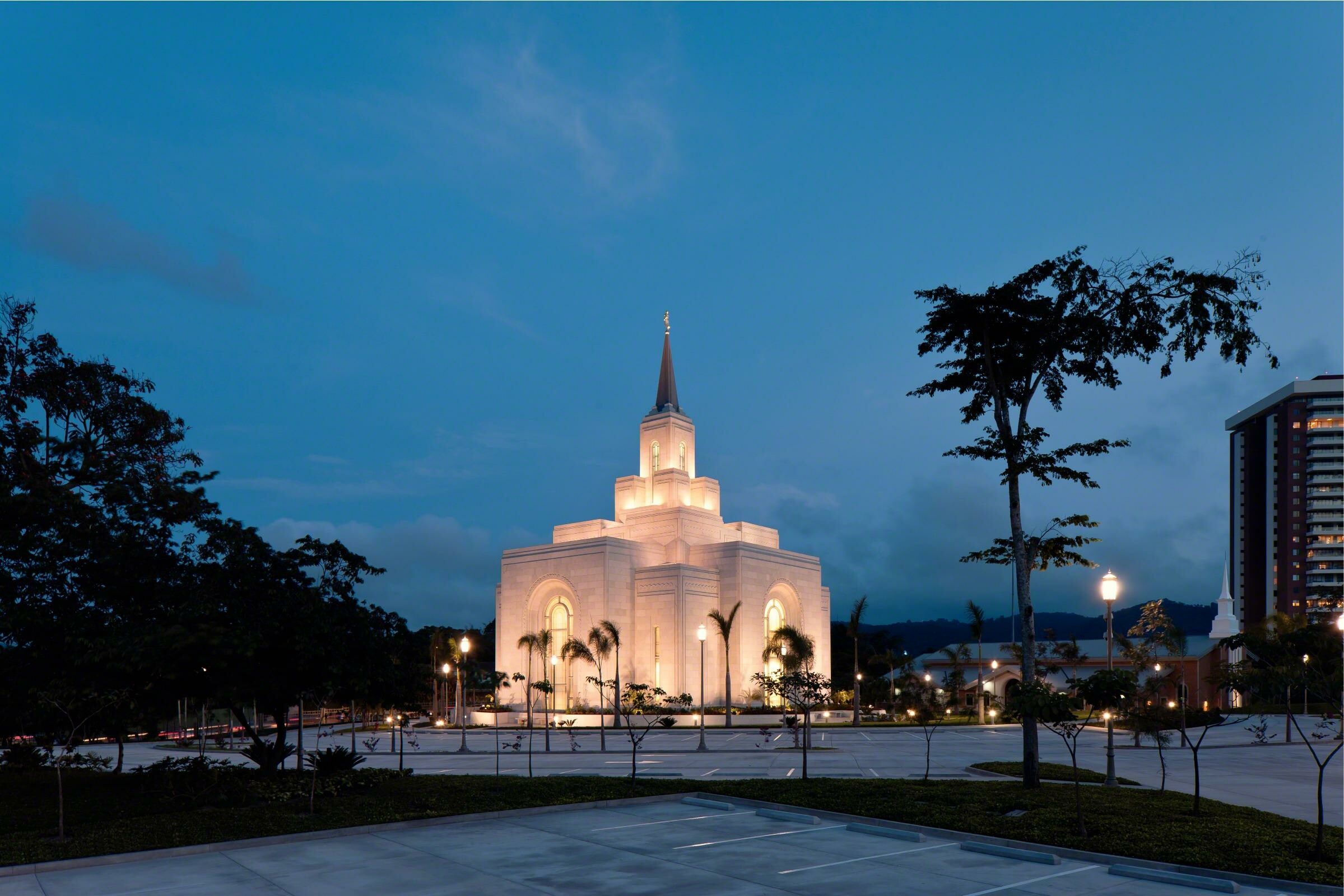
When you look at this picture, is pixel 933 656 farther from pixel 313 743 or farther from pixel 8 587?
pixel 8 587

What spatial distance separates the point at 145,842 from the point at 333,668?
4.46m

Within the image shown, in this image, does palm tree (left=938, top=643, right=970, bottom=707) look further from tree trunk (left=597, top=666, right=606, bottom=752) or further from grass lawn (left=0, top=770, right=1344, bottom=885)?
grass lawn (left=0, top=770, right=1344, bottom=885)

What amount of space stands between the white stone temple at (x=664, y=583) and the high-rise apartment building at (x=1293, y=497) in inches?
3020

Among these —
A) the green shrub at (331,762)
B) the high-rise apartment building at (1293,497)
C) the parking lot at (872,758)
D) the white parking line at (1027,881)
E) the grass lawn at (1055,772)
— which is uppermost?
the high-rise apartment building at (1293,497)

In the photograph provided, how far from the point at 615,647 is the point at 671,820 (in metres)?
48.0

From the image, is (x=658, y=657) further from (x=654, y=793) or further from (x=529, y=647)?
(x=654, y=793)

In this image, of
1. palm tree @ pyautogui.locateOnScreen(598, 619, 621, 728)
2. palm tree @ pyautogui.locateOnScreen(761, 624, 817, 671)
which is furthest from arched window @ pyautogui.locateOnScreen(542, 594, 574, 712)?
palm tree @ pyautogui.locateOnScreen(761, 624, 817, 671)

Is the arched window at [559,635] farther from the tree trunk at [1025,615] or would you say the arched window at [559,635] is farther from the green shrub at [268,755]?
the tree trunk at [1025,615]

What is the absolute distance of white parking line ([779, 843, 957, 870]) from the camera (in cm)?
1411

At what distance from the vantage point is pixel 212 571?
21.8 m

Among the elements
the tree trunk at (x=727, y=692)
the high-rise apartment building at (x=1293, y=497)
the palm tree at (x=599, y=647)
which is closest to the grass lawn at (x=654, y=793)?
the tree trunk at (x=727, y=692)

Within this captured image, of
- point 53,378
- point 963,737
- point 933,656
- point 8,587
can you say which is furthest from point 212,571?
point 933,656

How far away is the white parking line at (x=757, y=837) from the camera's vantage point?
16016mm

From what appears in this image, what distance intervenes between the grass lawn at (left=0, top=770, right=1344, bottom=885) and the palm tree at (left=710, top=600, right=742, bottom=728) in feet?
107
